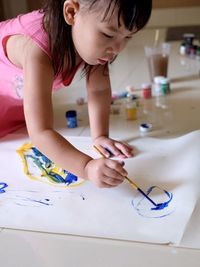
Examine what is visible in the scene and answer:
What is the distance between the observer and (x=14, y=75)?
847 mm

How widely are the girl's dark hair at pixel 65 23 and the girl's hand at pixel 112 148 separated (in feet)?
0.52

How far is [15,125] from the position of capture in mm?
917

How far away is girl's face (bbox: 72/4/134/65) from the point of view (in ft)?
1.93

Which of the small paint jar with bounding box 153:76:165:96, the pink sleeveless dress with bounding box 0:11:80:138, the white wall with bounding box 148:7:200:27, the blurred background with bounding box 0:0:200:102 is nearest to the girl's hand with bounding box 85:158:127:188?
the pink sleeveless dress with bounding box 0:11:80:138

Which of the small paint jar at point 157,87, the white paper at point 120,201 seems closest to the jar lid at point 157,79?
the small paint jar at point 157,87

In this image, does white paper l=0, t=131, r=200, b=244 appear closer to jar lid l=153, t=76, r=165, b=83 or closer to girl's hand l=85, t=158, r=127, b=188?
girl's hand l=85, t=158, r=127, b=188

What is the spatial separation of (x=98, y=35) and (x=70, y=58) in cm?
13

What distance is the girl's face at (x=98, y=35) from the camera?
588 mm

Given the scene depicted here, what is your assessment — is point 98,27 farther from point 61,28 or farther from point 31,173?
point 31,173

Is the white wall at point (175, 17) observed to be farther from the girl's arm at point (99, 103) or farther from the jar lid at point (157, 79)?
the girl's arm at point (99, 103)

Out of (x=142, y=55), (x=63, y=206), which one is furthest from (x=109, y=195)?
(x=142, y=55)

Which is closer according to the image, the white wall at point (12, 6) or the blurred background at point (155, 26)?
the blurred background at point (155, 26)

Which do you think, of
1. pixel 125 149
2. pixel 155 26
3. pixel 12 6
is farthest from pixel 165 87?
pixel 12 6

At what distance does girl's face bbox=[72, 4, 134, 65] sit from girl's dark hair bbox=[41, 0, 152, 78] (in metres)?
0.01
